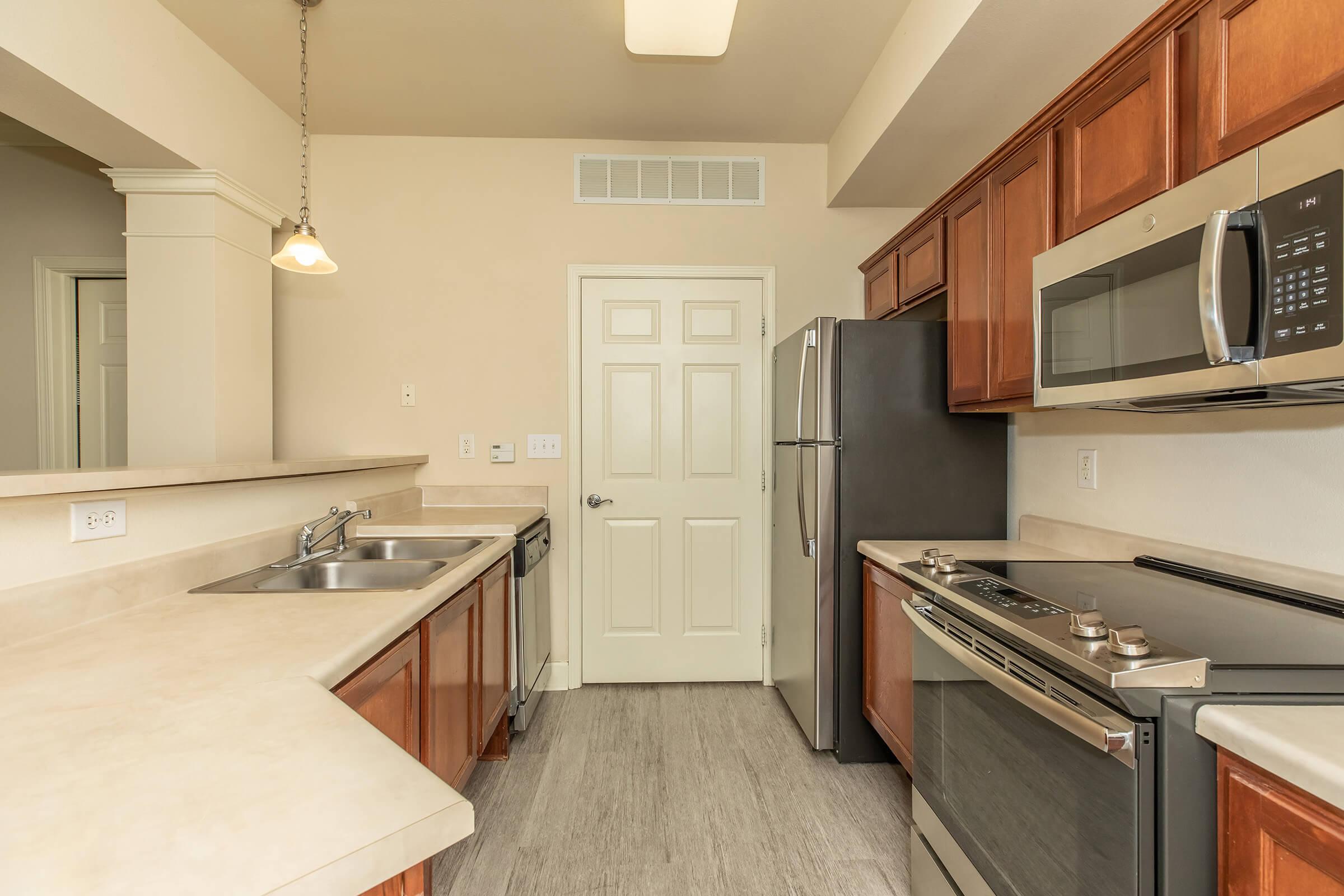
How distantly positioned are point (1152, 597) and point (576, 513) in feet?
7.62

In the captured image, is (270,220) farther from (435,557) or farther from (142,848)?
(142,848)

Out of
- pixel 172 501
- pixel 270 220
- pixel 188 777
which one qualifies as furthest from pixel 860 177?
pixel 188 777

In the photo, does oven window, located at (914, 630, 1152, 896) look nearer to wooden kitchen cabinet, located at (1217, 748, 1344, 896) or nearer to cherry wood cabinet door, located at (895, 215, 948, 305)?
wooden kitchen cabinet, located at (1217, 748, 1344, 896)

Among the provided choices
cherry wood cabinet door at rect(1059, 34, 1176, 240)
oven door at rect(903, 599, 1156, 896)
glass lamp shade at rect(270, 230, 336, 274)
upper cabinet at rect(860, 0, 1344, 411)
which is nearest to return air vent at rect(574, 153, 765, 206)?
upper cabinet at rect(860, 0, 1344, 411)

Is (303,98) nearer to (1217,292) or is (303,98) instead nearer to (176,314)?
(176,314)

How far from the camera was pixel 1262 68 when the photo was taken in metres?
1.07

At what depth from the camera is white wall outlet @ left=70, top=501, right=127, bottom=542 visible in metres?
1.32

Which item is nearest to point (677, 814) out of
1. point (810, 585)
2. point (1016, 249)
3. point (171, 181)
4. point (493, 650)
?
point (493, 650)

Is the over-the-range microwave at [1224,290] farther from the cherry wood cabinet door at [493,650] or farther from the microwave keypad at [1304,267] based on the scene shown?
the cherry wood cabinet door at [493,650]

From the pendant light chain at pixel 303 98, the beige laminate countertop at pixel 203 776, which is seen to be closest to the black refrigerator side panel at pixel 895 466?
the beige laminate countertop at pixel 203 776

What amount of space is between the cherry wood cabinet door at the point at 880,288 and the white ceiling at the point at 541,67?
72cm

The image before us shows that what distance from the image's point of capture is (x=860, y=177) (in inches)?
110

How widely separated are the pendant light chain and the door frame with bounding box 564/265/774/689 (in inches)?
47.4

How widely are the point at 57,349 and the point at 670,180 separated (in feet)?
10.4
